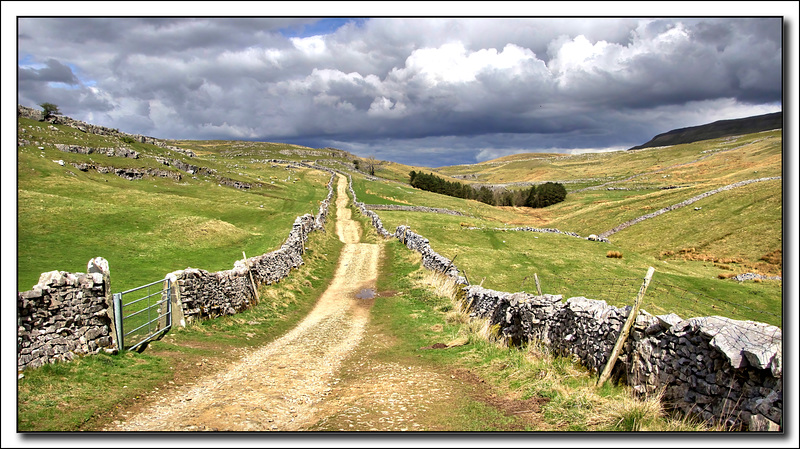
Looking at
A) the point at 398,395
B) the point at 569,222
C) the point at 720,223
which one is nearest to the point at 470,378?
the point at 398,395

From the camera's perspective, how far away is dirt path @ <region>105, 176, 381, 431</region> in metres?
7.97

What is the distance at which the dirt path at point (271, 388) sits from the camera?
7966 millimetres

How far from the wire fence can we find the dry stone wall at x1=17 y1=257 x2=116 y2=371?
18.7 metres

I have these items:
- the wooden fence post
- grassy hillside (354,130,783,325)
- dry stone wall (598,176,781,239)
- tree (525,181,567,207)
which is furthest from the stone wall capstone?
tree (525,181,567,207)

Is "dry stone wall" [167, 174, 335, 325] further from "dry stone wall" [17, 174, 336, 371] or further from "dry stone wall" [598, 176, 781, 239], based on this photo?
"dry stone wall" [598, 176, 781, 239]

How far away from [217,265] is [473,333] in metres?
17.4

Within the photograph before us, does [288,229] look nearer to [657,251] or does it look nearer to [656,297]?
[656,297]

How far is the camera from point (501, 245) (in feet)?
145

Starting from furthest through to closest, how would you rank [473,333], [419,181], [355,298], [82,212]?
1. [419,181]
2. [82,212]
3. [355,298]
4. [473,333]

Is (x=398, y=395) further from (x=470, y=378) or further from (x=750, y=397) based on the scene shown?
(x=750, y=397)

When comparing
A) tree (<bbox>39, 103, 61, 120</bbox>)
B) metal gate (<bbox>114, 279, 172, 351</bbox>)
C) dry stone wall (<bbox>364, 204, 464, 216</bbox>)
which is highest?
tree (<bbox>39, 103, 61, 120</bbox>)

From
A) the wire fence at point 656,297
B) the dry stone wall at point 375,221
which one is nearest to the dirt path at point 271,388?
the wire fence at point 656,297

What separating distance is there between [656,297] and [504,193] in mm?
99770

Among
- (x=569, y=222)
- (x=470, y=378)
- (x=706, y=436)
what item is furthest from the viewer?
(x=569, y=222)
